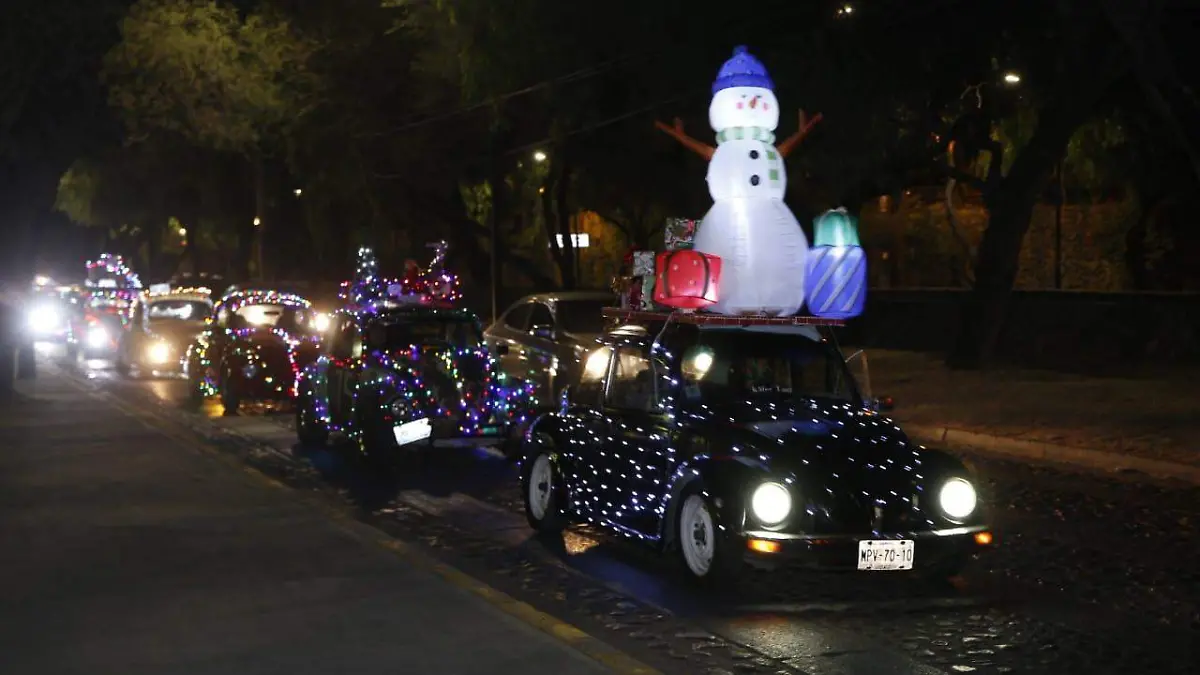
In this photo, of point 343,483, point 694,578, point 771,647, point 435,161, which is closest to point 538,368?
point 343,483

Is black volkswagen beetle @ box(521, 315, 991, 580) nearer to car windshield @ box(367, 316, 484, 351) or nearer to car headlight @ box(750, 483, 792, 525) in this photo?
car headlight @ box(750, 483, 792, 525)

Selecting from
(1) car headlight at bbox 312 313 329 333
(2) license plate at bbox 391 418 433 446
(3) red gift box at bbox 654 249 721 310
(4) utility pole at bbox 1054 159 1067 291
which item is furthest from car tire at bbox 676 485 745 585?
(4) utility pole at bbox 1054 159 1067 291

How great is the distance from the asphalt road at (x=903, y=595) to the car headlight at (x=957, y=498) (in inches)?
20.4

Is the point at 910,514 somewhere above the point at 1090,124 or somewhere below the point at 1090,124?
below

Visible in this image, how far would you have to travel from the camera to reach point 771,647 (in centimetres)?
824

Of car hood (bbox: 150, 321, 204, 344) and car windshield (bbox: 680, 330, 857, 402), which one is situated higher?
car windshield (bbox: 680, 330, 857, 402)

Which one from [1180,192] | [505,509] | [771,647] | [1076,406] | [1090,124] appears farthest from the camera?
[1180,192]

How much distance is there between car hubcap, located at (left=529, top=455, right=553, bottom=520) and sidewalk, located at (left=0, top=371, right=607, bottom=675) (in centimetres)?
126

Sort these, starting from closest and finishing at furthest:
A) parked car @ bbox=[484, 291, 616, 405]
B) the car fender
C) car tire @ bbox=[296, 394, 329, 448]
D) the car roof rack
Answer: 1. the car fender
2. the car roof rack
3. car tire @ bbox=[296, 394, 329, 448]
4. parked car @ bbox=[484, 291, 616, 405]

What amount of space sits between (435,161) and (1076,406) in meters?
21.0

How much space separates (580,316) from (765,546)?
41.0ft

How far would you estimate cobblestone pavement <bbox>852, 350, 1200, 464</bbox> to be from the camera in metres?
17.5

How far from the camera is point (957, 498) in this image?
9.37m

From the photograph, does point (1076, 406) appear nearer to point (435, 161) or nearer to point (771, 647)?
point (771, 647)
